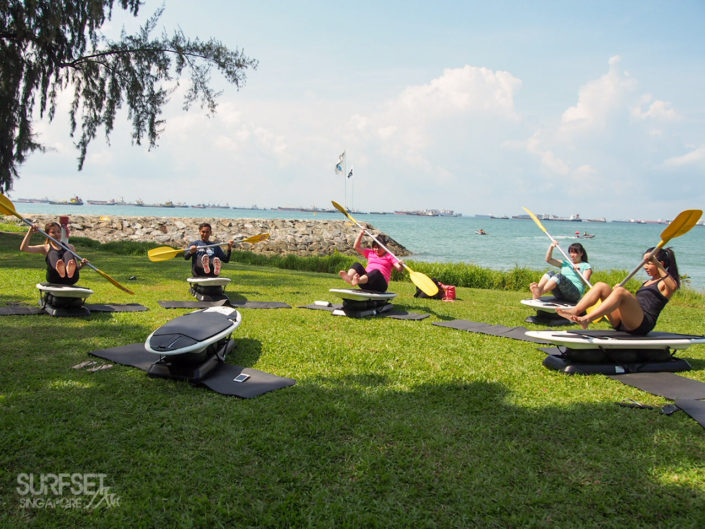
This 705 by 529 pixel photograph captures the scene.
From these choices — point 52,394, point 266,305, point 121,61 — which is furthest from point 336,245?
point 52,394

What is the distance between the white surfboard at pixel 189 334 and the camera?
171 inches

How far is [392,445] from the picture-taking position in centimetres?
345

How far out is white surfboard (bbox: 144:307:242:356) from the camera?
4.34 m

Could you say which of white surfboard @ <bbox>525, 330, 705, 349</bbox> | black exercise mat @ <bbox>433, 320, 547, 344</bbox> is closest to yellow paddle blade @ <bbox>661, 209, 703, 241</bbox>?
white surfboard @ <bbox>525, 330, 705, 349</bbox>

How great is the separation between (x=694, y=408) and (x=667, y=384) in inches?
29.8

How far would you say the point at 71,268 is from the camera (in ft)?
23.6

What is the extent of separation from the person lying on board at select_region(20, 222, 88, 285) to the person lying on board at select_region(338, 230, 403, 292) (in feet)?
14.3

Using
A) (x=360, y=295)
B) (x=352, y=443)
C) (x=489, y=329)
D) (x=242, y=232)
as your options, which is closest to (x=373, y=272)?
(x=360, y=295)

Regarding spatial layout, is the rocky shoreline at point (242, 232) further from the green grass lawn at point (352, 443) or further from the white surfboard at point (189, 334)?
the green grass lawn at point (352, 443)

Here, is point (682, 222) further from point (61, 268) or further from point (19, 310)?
point (19, 310)

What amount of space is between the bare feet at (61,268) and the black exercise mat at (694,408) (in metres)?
8.19

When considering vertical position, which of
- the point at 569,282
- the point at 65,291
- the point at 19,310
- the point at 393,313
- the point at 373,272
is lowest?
the point at 19,310

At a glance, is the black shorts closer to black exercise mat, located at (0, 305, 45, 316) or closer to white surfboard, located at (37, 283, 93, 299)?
white surfboard, located at (37, 283, 93, 299)

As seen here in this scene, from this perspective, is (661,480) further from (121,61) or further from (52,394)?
(121,61)
